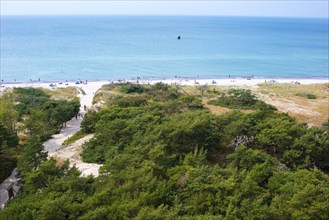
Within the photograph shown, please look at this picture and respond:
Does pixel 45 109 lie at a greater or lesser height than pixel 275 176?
greater

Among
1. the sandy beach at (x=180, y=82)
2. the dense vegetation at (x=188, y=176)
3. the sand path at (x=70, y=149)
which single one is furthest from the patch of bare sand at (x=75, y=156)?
the sandy beach at (x=180, y=82)

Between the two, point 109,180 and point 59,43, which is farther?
point 59,43

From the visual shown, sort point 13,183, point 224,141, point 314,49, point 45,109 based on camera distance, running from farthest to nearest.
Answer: point 314,49, point 45,109, point 224,141, point 13,183

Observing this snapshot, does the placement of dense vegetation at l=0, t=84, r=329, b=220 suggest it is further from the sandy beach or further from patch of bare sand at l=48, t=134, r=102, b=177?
the sandy beach

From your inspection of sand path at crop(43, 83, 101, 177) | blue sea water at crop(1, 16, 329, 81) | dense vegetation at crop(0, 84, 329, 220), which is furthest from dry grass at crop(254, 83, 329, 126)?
blue sea water at crop(1, 16, 329, 81)

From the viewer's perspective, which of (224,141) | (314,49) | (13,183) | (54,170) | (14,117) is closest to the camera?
(54,170)

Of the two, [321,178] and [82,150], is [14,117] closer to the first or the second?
[82,150]

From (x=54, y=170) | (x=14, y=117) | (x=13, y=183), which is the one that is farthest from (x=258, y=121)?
(x=14, y=117)
